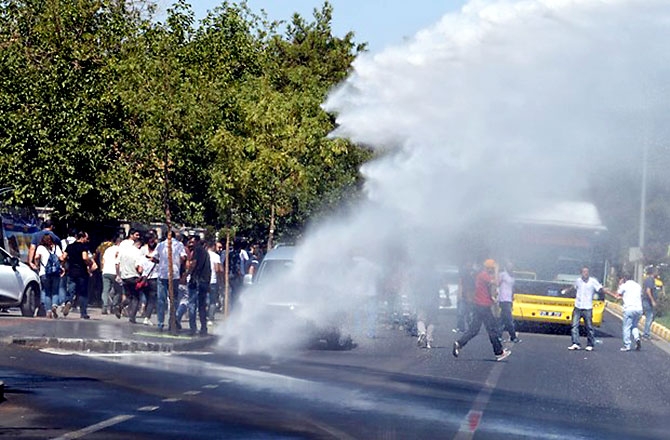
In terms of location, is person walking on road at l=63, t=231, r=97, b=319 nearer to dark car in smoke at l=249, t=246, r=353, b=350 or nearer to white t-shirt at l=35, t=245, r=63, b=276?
white t-shirt at l=35, t=245, r=63, b=276

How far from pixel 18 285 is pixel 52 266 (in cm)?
103

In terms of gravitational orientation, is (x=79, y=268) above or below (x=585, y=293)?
above

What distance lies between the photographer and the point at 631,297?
103 feet

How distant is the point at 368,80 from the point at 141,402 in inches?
364

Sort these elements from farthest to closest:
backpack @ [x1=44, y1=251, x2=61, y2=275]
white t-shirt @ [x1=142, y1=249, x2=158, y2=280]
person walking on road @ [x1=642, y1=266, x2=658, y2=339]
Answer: person walking on road @ [x1=642, y1=266, x2=658, y2=339]
white t-shirt @ [x1=142, y1=249, x2=158, y2=280]
backpack @ [x1=44, y1=251, x2=61, y2=275]

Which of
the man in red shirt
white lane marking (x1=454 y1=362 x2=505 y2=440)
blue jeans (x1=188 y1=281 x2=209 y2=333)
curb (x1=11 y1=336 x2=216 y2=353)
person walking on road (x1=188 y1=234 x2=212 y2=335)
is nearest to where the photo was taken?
white lane marking (x1=454 y1=362 x2=505 y2=440)

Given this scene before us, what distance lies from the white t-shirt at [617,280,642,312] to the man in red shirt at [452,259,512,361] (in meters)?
7.02

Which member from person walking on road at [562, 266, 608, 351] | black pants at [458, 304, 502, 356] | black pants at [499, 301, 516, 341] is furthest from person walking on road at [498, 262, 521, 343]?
black pants at [458, 304, 502, 356]

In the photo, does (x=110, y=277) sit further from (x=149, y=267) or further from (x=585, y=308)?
(x=585, y=308)

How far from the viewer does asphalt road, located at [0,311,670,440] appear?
12523mm

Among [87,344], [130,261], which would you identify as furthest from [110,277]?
[87,344]

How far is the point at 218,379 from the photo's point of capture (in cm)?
1742

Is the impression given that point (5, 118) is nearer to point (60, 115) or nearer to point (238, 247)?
point (60, 115)

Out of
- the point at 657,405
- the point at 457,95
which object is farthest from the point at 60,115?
the point at 657,405
